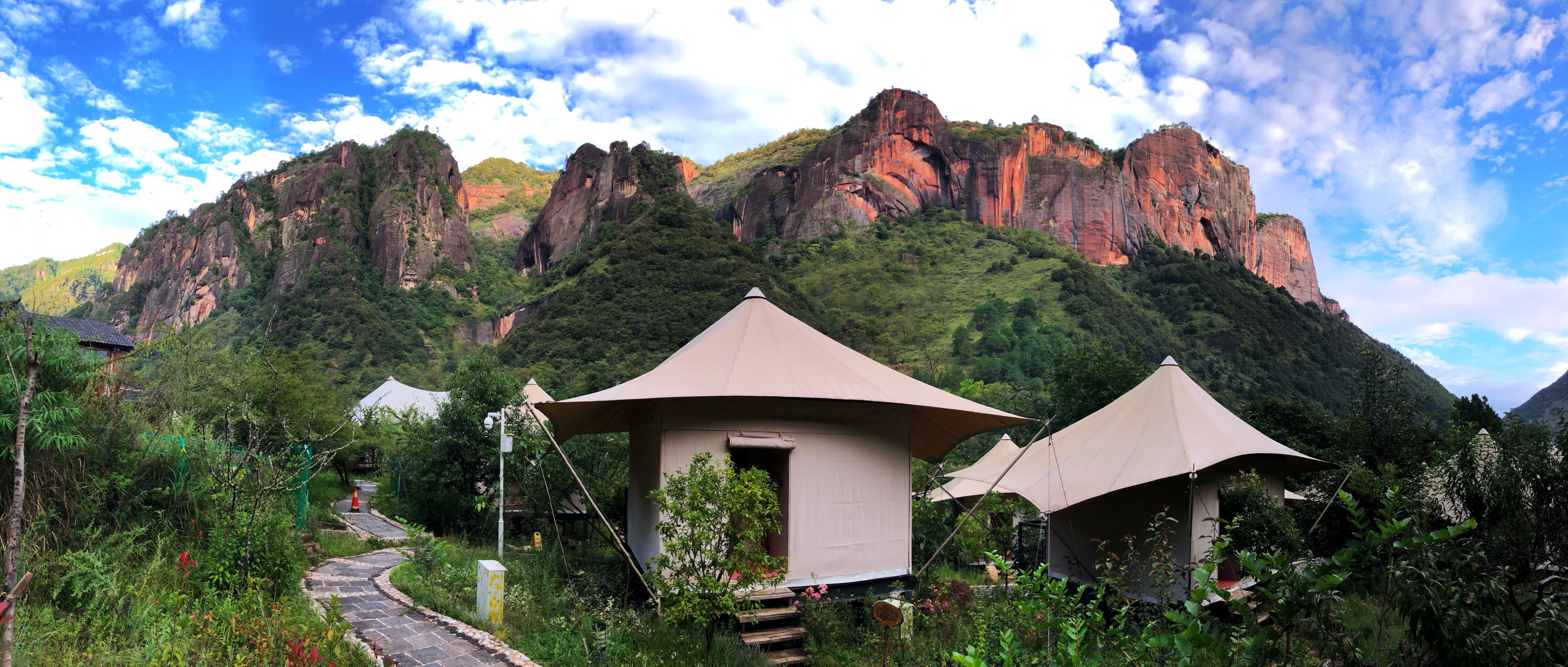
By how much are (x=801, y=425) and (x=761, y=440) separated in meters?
0.48

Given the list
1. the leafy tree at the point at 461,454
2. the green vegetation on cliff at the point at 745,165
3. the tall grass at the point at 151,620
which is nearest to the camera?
the tall grass at the point at 151,620

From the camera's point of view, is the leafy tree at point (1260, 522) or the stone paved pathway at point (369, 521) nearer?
the leafy tree at point (1260, 522)

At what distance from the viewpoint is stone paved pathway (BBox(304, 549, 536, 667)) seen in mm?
5938

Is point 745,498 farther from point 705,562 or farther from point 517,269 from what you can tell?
point 517,269

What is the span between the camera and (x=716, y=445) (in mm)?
7535

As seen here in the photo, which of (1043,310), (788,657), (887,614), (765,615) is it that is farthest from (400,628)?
(1043,310)

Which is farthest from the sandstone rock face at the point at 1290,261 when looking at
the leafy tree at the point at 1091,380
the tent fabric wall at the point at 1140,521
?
the tent fabric wall at the point at 1140,521

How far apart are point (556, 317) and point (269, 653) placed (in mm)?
46381

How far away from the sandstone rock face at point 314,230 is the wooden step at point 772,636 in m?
71.5

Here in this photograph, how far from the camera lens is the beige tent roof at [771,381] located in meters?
7.30

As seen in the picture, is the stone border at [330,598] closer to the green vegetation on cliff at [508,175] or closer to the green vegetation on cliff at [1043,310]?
the green vegetation on cliff at [1043,310]

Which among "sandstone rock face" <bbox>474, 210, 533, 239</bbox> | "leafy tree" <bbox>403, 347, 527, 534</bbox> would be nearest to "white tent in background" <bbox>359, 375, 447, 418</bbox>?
"leafy tree" <bbox>403, 347, 527, 534</bbox>

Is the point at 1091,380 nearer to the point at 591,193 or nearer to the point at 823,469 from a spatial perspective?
the point at 823,469

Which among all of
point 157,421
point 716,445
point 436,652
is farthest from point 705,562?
point 157,421
